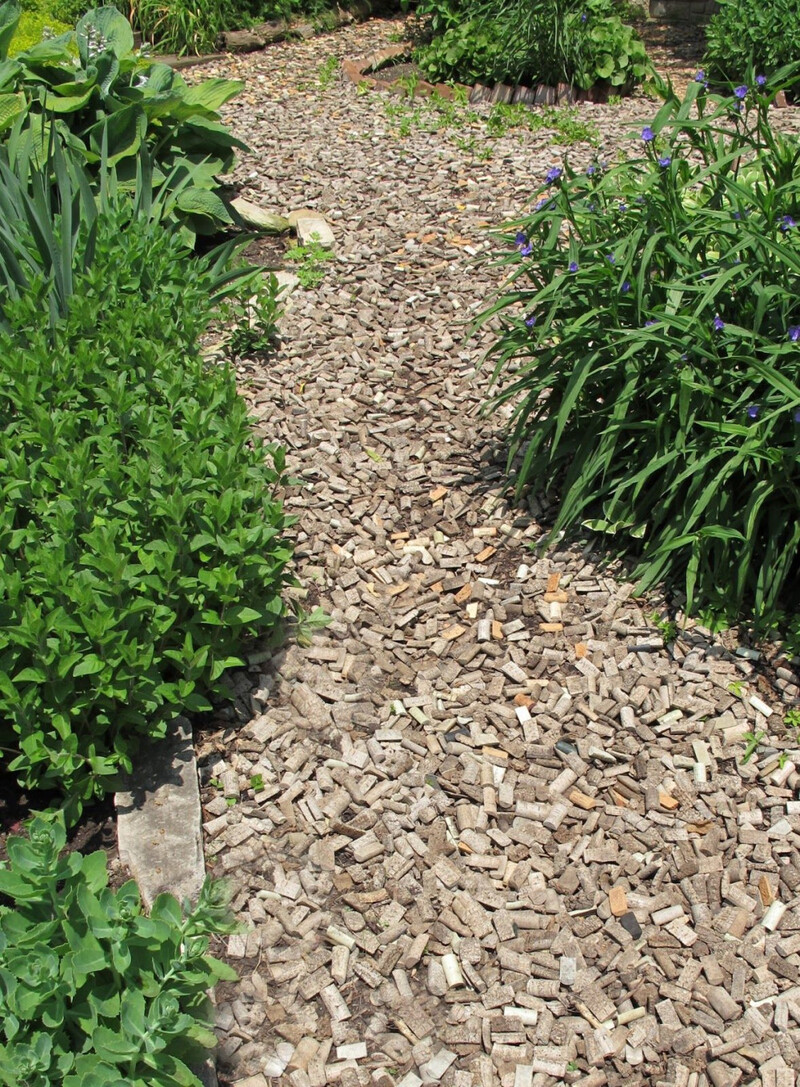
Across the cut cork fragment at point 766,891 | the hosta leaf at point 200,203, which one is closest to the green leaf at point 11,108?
the hosta leaf at point 200,203

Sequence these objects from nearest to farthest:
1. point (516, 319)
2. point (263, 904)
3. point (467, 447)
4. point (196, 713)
Answer: point (263, 904), point (196, 713), point (516, 319), point (467, 447)

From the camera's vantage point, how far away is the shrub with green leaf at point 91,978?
177 cm

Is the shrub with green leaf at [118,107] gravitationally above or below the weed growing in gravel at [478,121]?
above

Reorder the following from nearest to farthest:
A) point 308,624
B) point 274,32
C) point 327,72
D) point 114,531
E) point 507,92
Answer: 1. point 114,531
2. point 308,624
3. point 507,92
4. point 327,72
5. point 274,32

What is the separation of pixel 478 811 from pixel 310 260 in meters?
3.28

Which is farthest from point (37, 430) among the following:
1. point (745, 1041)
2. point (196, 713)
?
point (745, 1041)

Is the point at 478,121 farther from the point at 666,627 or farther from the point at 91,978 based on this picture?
the point at 91,978

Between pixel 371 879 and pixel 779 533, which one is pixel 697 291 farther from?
pixel 371 879

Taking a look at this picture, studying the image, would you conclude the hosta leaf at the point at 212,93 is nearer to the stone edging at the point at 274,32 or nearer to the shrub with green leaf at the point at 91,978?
the stone edging at the point at 274,32

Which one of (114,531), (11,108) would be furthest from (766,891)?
(11,108)

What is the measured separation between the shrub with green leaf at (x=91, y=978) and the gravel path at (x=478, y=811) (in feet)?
1.45

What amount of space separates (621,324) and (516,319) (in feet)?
1.33

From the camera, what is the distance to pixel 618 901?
252cm

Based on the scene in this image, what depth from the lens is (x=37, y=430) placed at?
124 inches
